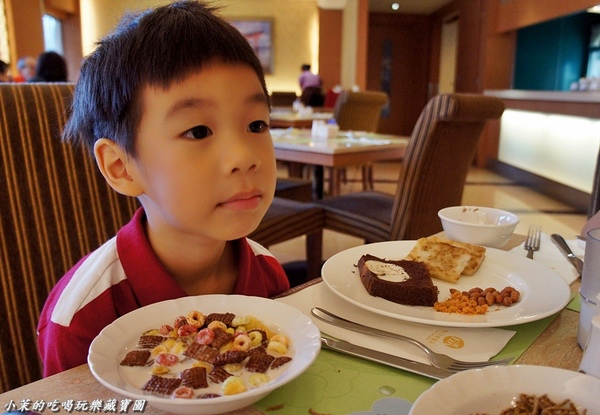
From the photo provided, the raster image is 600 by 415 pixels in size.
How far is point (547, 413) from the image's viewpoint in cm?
46

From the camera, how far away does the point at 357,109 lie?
4633 mm

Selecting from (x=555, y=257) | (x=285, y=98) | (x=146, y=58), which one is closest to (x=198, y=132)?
(x=146, y=58)

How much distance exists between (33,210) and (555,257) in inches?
45.7

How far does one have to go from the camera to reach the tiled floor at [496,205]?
3867mm

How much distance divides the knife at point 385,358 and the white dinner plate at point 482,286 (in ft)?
0.25

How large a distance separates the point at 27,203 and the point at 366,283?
0.83m

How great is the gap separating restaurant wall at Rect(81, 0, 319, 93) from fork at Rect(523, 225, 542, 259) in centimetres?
920

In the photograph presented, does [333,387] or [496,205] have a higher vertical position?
[333,387]

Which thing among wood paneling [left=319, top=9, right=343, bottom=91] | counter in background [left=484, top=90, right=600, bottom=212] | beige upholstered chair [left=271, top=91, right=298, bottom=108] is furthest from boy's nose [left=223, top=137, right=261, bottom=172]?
wood paneling [left=319, top=9, right=343, bottom=91]

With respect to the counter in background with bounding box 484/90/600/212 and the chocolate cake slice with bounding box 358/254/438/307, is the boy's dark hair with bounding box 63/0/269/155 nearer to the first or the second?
the chocolate cake slice with bounding box 358/254/438/307

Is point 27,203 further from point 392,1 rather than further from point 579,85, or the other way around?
point 392,1

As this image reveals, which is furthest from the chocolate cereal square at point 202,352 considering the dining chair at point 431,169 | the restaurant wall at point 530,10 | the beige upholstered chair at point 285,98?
the beige upholstered chair at point 285,98

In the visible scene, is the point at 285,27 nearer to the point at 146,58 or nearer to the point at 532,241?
the point at 532,241

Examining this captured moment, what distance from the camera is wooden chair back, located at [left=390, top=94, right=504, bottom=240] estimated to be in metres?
2.13
